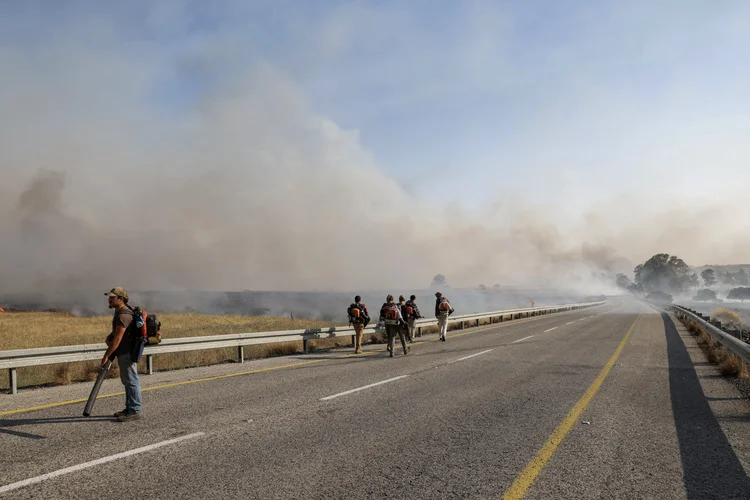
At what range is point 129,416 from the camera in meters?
6.54

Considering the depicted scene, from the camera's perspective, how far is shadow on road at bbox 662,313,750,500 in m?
4.26

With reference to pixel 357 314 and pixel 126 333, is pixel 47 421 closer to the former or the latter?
A: pixel 126 333

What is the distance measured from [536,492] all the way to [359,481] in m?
1.56

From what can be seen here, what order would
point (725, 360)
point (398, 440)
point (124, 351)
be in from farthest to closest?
1. point (725, 360)
2. point (124, 351)
3. point (398, 440)

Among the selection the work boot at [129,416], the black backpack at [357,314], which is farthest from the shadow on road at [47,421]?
the black backpack at [357,314]

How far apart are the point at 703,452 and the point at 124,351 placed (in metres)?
7.32

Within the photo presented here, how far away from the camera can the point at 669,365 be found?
1216cm

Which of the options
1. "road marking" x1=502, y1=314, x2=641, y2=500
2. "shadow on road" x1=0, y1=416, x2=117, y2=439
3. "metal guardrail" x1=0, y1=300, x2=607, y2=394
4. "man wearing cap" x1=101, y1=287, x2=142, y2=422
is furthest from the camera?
"metal guardrail" x1=0, y1=300, x2=607, y2=394

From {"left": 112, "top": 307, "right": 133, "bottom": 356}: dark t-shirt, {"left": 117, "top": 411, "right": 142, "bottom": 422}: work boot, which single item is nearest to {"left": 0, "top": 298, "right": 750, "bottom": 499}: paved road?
{"left": 117, "top": 411, "right": 142, "bottom": 422}: work boot

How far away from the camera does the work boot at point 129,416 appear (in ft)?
21.3

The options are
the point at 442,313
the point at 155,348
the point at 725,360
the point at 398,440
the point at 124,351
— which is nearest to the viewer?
the point at 398,440

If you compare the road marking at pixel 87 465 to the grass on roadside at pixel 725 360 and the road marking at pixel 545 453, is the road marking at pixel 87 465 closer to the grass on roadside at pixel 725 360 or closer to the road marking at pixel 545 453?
the road marking at pixel 545 453

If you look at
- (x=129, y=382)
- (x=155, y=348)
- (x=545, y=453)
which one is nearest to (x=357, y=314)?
(x=155, y=348)

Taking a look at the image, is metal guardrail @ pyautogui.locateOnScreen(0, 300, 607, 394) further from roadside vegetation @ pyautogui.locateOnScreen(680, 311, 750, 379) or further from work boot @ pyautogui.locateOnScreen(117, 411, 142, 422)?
roadside vegetation @ pyautogui.locateOnScreen(680, 311, 750, 379)
